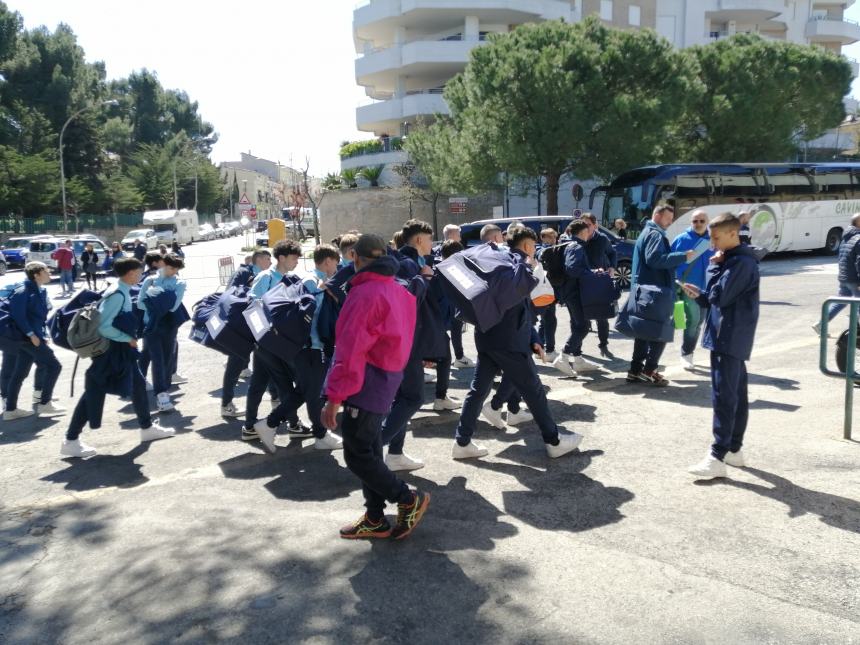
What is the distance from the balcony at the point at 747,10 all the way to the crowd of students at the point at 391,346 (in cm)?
4472

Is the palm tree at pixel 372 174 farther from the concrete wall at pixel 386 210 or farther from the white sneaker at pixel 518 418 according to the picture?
the white sneaker at pixel 518 418

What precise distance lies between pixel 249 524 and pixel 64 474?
2072 mm

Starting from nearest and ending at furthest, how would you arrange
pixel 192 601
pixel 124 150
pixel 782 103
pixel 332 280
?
1. pixel 192 601
2. pixel 332 280
3. pixel 782 103
4. pixel 124 150

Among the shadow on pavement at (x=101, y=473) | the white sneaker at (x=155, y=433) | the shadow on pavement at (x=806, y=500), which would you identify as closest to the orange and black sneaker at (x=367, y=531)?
the shadow on pavement at (x=101, y=473)

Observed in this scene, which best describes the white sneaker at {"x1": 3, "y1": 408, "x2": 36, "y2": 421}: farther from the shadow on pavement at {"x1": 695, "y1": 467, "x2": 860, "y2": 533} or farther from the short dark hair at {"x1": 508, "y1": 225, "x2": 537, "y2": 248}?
the shadow on pavement at {"x1": 695, "y1": 467, "x2": 860, "y2": 533}

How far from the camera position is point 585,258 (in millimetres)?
8047

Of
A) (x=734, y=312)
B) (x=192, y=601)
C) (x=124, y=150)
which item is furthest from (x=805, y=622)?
(x=124, y=150)

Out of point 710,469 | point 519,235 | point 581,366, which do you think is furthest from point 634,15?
point 710,469

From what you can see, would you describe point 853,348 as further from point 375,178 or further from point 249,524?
point 375,178

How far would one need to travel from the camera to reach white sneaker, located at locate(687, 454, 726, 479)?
475 centimetres

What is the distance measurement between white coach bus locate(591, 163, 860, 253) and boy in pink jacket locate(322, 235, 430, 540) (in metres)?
18.9

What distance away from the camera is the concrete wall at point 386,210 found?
37.4 meters

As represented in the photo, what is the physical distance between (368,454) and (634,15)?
150 ft

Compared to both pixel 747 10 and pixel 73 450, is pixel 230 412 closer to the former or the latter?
pixel 73 450
